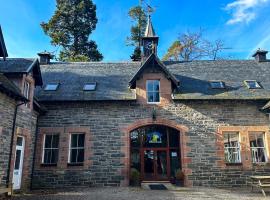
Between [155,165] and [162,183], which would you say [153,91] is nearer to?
[155,165]

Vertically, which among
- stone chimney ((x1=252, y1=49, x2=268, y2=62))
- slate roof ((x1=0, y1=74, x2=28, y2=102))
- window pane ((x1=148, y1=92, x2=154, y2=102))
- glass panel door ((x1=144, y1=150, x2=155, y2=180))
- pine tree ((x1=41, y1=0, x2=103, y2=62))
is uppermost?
pine tree ((x1=41, y1=0, x2=103, y2=62))

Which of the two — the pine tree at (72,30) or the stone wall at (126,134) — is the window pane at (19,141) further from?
the pine tree at (72,30)

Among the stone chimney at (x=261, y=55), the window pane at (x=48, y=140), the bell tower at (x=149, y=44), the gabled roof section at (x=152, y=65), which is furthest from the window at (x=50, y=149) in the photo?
the stone chimney at (x=261, y=55)

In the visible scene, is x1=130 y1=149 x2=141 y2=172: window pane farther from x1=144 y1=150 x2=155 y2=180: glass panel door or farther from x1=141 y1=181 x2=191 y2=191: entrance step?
x1=141 y1=181 x2=191 y2=191: entrance step

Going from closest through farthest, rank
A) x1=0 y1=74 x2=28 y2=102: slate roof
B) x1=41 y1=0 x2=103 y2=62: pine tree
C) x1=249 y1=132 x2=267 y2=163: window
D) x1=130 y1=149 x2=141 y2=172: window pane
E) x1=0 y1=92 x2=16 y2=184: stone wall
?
1. x1=0 y1=74 x2=28 y2=102: slate roof
2. x1=0 y1=92 x2=16 y2=184: stone wall
3. x1=249 y1=132 x2=267 y2=163: window
4. x1=130 y1=149 x2=141 y2=172: window pane
5. x1=41 y1=0 x2=103 y2=62: pine tree

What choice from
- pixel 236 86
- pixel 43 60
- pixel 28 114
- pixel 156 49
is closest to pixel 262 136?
pixel 236 86

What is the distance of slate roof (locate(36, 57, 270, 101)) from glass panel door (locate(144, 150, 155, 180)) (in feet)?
11.4

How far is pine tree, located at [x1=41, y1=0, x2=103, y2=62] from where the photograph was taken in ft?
106

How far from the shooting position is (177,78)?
55.8ft

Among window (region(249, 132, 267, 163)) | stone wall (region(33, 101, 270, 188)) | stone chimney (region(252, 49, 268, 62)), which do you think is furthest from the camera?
stone chimney (region(252, 49, 268, 62))

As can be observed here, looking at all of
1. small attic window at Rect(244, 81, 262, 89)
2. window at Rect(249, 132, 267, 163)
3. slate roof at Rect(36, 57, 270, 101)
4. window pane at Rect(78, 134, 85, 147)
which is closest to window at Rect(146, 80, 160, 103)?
slate roof at Rect(36, 57, 270, 101)

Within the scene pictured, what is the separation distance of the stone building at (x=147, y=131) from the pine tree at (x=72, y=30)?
55.8ft

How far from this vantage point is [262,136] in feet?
49.1

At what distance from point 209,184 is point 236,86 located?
607cm
